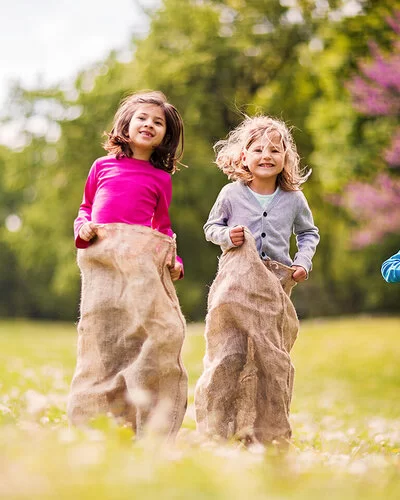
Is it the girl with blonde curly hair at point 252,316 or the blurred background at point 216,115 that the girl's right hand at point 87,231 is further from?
the blurred background at point 216,115

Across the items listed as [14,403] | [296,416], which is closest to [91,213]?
[14,403]

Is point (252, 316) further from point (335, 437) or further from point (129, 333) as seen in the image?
point (335, 437)

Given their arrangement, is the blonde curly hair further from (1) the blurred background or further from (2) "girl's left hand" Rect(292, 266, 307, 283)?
(1) the blurred background

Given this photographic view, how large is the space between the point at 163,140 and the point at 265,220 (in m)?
0.87

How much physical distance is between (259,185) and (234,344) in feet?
3.57

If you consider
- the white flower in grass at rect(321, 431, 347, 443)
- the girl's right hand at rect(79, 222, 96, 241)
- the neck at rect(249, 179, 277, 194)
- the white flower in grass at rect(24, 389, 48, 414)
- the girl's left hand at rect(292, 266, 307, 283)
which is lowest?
the white flower in grass at rect(321, 431, 347, 443)

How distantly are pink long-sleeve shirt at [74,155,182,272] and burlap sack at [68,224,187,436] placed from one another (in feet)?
0.44

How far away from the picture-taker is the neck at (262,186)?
16.8 feet

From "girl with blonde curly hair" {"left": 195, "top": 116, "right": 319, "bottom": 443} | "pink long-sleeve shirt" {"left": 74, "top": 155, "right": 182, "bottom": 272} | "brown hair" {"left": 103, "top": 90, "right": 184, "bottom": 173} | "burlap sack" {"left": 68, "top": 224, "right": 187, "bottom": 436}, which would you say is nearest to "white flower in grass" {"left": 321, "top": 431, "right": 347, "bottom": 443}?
"girl with blonde curly hair" {"left": 195, "top": 116, "right": 319, "bottom": 443}

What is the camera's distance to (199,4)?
2703 cm

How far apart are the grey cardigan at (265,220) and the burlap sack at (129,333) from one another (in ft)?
1.50

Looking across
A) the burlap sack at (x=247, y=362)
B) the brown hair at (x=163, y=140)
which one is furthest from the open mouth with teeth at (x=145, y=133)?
→ the burlap sack at (x=247, y=362)

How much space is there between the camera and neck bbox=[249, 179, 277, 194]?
5125 millimetres

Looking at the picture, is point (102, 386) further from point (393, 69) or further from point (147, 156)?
point (393, 69)
